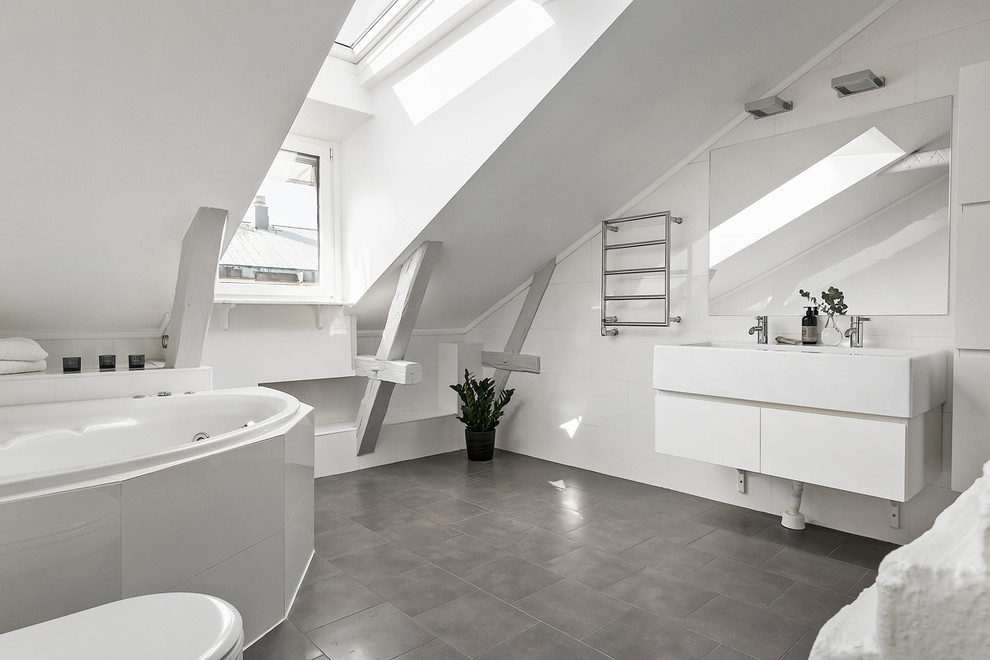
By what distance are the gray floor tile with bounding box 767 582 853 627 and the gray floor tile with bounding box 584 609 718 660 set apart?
0.38 metres

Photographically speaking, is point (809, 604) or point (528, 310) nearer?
point (809, 604)

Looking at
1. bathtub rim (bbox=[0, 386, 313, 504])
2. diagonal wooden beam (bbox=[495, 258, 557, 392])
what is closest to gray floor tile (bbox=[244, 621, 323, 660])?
bathtub rim (bbox=[0, 386, 313, 504])

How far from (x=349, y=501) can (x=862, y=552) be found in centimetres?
247

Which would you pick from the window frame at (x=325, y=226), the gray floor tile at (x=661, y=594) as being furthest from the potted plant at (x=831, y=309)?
the window frame at (x=325, y=226)

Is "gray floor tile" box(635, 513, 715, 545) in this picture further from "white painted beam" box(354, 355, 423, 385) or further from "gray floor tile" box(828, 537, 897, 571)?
"white painted beam" box(354, 355, 423, 385)

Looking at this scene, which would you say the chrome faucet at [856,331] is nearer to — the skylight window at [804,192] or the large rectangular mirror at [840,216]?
the large rectangular mirror at [840,216]

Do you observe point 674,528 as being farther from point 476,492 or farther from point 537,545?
point 476,492

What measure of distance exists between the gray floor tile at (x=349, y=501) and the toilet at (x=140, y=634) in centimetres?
187

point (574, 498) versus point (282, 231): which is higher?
point (282, 231)

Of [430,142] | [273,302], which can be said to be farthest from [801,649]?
[273,302]

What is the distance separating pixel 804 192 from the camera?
3.01 metres

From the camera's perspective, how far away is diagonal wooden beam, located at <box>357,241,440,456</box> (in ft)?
11.4

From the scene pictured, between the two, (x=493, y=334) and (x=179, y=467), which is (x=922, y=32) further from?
(x=179, y=467)

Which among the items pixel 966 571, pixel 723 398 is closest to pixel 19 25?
pixel 966 571
